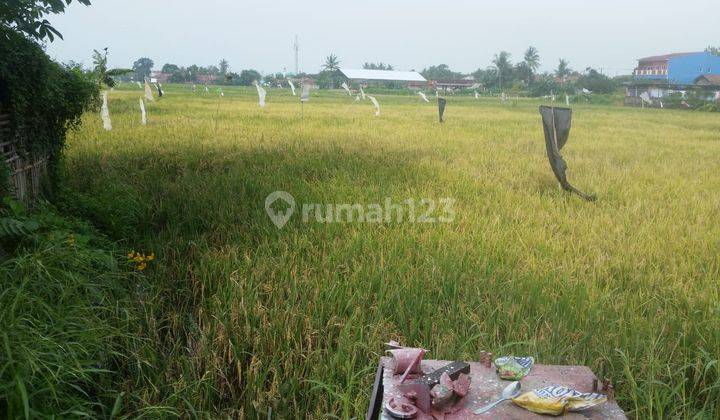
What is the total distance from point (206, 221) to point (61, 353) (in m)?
1.85

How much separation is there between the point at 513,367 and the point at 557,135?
422 cm

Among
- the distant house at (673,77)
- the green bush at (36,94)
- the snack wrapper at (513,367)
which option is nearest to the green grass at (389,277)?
the green bush at (36,94)

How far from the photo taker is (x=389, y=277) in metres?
2.65

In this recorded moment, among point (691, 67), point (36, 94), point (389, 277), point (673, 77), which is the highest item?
point (691, 67)

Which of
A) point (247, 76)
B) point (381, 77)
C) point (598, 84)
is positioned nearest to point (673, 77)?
point (598, 84)

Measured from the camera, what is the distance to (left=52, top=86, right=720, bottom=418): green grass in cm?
193

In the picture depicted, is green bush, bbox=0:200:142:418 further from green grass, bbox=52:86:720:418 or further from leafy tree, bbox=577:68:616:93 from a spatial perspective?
leafy tree, bbox=577:68:616:93

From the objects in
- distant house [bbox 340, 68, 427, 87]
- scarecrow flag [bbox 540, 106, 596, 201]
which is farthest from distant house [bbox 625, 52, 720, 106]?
scarecrow flag [bbox 540, 106, 596, 201]

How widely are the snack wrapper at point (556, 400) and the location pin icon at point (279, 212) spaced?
2.59 meters

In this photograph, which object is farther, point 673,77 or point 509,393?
point 673,77

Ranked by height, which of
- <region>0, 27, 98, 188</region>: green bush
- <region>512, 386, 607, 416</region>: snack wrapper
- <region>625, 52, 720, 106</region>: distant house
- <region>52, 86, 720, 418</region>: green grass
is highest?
<region>625, 52, 720, 106</region>: distant house

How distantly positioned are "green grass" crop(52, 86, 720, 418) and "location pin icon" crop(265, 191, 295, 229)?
7cm

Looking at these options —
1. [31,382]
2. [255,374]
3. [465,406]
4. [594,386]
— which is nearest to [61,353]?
[31,382]

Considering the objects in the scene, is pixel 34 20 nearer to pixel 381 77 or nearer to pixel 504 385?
pixel 504 385
